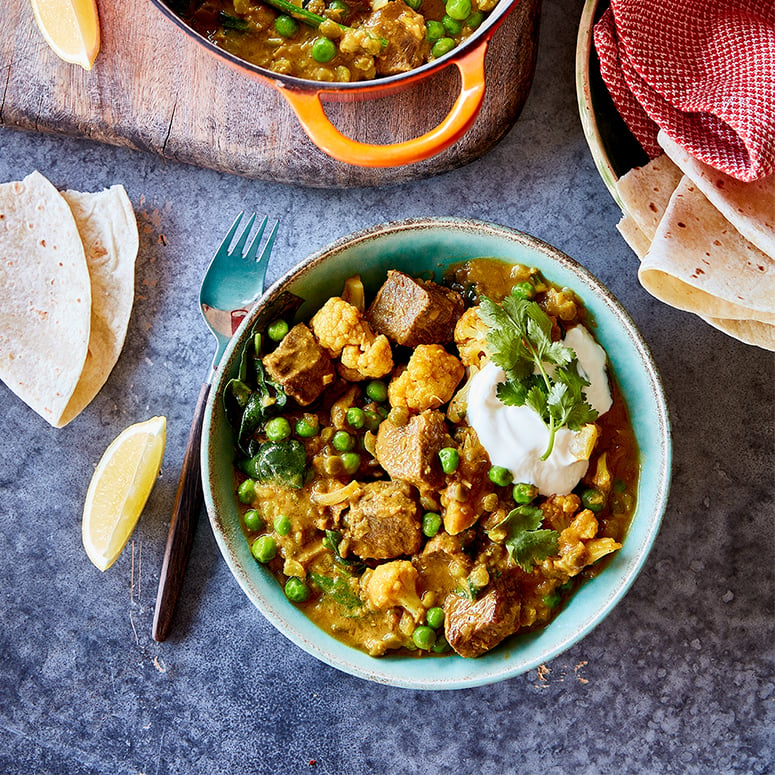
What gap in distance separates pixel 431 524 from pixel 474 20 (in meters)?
1.76

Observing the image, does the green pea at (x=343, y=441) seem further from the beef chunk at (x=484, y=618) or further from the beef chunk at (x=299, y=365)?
the beef chunk at (x=484, y=618)

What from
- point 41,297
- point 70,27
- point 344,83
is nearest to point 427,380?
point 344,83

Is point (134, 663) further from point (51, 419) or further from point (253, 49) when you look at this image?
point (253, 49)

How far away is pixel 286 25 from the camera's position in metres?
2.87

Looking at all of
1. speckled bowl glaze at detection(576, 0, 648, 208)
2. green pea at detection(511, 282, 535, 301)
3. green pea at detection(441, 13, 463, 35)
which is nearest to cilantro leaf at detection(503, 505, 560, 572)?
green pea at detection(511, 282, 535, 301)

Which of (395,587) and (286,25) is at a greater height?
(286,25)

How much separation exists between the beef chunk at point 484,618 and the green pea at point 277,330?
3.40 ft

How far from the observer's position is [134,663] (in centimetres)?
323

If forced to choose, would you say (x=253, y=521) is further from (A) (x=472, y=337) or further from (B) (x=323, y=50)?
(B) (x=323, y=50)

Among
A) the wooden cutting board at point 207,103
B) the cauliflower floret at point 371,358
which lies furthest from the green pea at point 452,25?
the cauliflower floret at point 371,358

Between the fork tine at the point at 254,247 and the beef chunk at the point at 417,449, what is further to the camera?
the fork tine at the point at 254,247

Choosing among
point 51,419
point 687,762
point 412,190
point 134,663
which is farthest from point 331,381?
point 687,762

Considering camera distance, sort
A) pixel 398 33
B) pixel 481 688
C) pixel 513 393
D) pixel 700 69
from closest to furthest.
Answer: pixel 513 393 → pixel 700 69 → pixel 398 33 → pixel 481 688

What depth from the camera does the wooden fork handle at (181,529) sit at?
312cm
